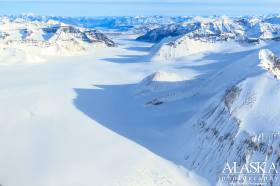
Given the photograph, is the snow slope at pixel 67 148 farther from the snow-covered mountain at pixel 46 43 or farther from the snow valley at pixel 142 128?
the snow-covered mountain at pixel 46 43

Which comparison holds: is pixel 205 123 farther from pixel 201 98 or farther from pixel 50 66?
pixel 50 66

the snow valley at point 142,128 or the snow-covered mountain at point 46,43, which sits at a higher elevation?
the snow valley at point 142,128

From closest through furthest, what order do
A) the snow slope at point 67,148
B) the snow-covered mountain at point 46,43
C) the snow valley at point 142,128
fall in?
1. the snow slope at point 67,148
2. the snow valley at point 142,128
3. the snow-covered mountain at point 46,43

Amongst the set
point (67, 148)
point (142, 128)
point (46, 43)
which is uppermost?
point (67, 148)

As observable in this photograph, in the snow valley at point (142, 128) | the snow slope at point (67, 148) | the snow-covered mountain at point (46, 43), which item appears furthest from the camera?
the snow-covered mountain at point (46, 43)

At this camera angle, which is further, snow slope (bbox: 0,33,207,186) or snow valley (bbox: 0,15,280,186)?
snow valley (bbox: 0,15,280,186)

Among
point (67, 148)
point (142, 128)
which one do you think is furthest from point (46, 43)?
point (67, 148)

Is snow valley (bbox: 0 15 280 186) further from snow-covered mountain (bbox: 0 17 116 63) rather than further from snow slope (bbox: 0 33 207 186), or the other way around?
snow-covered mountain (bbox: 0 17 116 63)

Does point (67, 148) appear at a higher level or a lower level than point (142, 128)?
higher

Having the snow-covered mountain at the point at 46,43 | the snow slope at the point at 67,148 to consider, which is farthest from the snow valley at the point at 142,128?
the snow-covered mountain at the point at 46,43

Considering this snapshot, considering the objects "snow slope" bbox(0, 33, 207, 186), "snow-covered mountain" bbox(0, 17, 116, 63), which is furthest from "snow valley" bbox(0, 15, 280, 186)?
"snow-covered mountain" bbox(0, 17, 116, 63)

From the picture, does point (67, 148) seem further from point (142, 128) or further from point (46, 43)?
point (46, 43)
